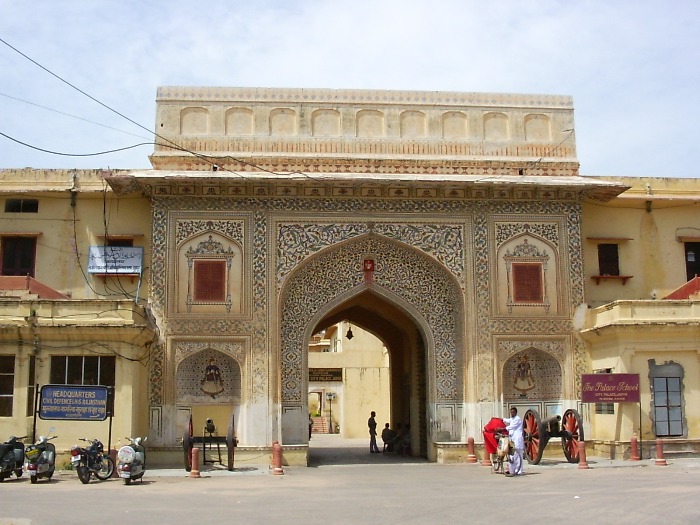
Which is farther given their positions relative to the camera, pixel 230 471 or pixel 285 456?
pixel 285 456

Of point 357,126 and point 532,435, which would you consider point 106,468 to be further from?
point 357,126

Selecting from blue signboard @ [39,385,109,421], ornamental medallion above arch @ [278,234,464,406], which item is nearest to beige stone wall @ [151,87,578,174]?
ornamental medallion above arch @ [278,234,464,406]

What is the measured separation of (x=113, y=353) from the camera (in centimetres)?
1784

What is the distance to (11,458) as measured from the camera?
49.7 feet

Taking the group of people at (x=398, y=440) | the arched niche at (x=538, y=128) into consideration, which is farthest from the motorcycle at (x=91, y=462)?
the arched niche at (x=538, y=128)

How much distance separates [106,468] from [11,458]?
1.58 metres

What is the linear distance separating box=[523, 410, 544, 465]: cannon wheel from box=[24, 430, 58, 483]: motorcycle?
9222 millimetres

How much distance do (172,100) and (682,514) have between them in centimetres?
1465

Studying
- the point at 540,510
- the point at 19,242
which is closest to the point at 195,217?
the point at 19,242

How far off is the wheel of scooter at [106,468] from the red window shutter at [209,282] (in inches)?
188

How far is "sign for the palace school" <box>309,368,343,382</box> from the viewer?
34.6 m

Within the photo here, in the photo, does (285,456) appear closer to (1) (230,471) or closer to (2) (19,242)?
(1) (230,471)

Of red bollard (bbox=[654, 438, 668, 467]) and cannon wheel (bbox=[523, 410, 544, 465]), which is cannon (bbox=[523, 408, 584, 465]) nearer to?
cannon wheel (bbox=[523, 410, 544, 465])

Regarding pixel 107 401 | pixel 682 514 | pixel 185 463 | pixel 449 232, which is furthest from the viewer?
pixel 449 232
